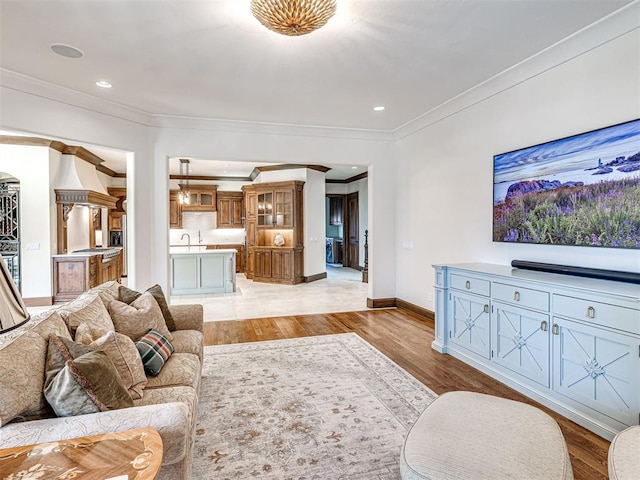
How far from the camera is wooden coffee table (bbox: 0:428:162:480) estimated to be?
41.9 inches

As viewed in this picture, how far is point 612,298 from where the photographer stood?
228cm

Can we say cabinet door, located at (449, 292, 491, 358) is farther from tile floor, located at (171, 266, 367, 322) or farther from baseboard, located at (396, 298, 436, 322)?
tile floor, located at (171, 266, 367, 322)

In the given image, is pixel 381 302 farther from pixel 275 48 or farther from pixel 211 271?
pixel 275 48

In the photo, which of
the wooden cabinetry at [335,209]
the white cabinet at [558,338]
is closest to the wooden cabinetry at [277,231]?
the wooden cabinetry at [335,209]

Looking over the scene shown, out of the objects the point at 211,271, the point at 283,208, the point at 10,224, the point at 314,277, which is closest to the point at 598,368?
the point at 211,271

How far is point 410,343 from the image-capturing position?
4230 mm

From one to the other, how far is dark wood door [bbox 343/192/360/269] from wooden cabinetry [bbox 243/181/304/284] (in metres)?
3.10

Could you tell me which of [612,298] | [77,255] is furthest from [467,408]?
[77,255]

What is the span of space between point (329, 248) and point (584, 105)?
1121 centimetres

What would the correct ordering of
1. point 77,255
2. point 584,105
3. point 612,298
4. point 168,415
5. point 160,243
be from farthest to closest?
point 77,255 → point 160,243 → point 584,105 → point 612,298 → point 168,415

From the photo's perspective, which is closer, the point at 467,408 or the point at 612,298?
the point at 467,408

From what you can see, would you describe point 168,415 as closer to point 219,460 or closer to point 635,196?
point 219,460

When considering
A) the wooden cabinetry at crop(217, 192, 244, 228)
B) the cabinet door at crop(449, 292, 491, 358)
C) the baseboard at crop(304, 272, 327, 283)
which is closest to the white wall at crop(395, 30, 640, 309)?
the cabinet door at crop(449, 292, 491, 358)

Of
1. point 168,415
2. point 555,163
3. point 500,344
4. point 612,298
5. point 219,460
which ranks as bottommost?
point 219,460
